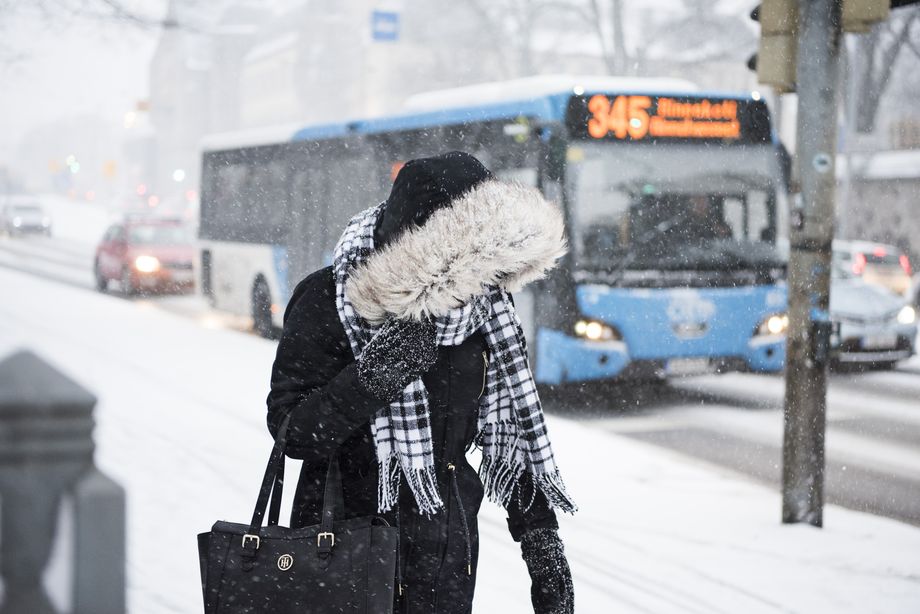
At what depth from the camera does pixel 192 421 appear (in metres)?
8.20

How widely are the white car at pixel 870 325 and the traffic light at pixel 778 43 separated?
7.77 meters

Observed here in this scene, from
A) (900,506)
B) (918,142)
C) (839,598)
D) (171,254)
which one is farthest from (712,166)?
(918,142)

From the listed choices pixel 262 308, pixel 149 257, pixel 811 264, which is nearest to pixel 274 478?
pixel 811 264

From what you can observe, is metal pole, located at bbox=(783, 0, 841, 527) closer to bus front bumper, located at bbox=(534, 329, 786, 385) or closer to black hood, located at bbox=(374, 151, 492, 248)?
black hood, located at bbox=(374, 151, 492, 248)

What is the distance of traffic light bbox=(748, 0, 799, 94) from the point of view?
5.79 m

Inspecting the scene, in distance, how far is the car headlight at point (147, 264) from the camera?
2209 cm

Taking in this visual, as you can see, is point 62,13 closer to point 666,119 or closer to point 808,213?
point 666,119

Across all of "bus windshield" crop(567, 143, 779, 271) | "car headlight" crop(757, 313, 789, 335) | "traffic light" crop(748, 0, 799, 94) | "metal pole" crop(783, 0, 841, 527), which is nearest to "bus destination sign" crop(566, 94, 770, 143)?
"bus windshield" crop(567, 143, 779, 271)

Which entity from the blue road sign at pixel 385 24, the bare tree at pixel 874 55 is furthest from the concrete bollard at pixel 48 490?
the bare tree at pixel 874 55

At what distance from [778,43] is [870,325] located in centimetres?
818

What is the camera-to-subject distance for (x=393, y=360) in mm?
2512

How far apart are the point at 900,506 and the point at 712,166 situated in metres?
4.12

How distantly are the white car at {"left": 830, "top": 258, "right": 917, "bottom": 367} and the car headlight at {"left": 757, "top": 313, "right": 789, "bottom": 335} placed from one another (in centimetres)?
285

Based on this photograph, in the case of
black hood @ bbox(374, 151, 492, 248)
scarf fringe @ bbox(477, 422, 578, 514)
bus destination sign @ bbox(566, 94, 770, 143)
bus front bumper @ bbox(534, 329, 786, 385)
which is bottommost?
bus front bumper @ bbox(534, 329, 786, 385)
